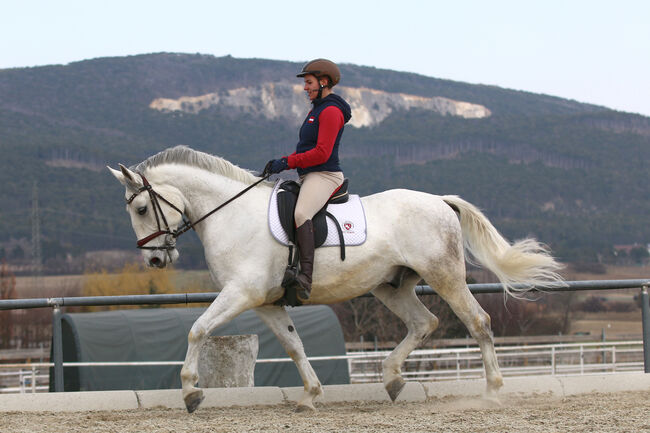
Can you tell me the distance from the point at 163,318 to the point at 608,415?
68.4 ft

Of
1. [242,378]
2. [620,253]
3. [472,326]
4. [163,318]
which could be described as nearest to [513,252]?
[472,326]

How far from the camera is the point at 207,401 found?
7.71 m

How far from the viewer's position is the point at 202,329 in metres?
6.92

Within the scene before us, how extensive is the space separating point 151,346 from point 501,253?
18.5 m

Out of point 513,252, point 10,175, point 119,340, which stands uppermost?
point 10,175

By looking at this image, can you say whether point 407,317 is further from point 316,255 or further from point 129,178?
point 129,178

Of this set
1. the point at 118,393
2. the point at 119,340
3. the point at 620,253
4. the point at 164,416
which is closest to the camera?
the point at 164,416

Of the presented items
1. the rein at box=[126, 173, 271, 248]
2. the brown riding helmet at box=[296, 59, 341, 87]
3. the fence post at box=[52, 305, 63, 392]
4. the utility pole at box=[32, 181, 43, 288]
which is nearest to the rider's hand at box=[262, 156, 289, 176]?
the rein at box=[126, 173, 271, 248]

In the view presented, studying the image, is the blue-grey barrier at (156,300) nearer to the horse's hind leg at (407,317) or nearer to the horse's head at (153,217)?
the horse's hind leg at (407,317)

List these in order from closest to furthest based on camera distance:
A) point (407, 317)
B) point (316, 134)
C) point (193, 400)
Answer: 1. point (193, 400)
2. point (316, 134)
3. point (407, 317)

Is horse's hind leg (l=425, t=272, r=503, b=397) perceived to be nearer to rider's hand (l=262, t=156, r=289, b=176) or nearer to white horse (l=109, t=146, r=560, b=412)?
white horse (l=109, t=146, r=560, b=412)

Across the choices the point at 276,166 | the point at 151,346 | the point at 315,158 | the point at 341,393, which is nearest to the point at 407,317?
the point at 341,393

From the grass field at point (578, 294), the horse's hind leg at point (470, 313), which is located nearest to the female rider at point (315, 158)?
the horse's hind leg at point (470, 313)

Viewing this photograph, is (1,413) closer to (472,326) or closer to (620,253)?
(472,326)
